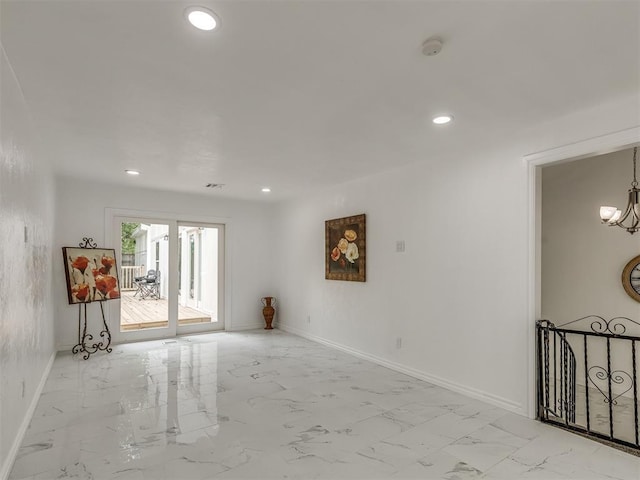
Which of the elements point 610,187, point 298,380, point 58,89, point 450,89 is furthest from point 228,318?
point 610,187

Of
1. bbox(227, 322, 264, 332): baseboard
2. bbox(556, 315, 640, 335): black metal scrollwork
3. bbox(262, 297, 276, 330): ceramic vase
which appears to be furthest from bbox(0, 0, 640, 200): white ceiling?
bbox(227, 322, 264, 332): baseboard

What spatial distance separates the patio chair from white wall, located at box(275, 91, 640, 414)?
3.09 m

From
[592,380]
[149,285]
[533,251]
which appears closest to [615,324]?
[592,380]

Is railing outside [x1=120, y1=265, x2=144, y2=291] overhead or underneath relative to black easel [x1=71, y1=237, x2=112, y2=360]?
overhead

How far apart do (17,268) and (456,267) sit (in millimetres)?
3842

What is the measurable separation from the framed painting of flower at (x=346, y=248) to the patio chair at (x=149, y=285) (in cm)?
299

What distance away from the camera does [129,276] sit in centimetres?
596

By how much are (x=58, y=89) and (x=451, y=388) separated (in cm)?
439

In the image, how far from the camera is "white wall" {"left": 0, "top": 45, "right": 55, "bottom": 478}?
2.16 m

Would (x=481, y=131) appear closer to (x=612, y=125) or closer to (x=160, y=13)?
(x=612, y=125)

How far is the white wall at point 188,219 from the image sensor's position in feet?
17.6

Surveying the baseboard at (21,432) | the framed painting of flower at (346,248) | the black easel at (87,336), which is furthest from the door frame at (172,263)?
the framed painting of flower at (346,248)

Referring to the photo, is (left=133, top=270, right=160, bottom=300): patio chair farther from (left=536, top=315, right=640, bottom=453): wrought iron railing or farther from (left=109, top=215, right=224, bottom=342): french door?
(left=536, top=315, right=640, bottom=453): wrought iron railing

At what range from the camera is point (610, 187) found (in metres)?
4.34
